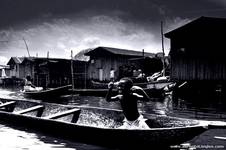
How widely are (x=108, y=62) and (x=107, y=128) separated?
92.1 feet

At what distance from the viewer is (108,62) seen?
33844 millimetres

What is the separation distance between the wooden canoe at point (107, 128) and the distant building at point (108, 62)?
2290 cm

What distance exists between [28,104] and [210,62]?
14763 millimetres

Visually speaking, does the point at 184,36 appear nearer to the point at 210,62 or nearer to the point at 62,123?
the point at 210,62

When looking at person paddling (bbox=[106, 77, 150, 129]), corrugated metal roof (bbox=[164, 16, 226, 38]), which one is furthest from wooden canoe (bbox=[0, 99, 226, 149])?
corrugated metal roof (bbox=[164, 16, 226, 38])

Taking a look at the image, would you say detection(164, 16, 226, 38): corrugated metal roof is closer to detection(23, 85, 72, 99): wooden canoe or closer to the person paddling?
detection(23, 85, 72, 99): wooden canoe

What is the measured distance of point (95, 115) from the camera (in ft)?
27.9

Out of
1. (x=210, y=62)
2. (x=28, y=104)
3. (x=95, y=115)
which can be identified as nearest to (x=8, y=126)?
(x=28, y=104)

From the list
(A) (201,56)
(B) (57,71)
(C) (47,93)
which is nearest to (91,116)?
(C) (47,93)

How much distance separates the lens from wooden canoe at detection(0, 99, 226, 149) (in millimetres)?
Answer: 5371

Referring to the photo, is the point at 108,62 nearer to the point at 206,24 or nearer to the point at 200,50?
the point at 200,50

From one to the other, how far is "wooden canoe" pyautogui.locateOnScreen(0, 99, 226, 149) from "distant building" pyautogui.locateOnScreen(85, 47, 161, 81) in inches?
902

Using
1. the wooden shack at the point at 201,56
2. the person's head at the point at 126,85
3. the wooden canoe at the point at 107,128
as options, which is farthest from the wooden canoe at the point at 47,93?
the person's head at the point at 126,85

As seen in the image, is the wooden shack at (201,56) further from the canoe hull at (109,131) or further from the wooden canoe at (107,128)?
the canoe hull at (109,131)
